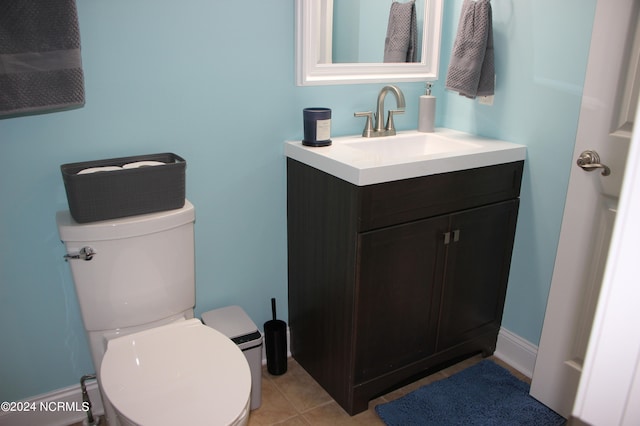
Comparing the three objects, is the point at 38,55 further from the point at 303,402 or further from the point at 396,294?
the point at 303,402

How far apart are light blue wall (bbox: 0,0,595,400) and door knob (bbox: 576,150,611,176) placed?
0.76 feet

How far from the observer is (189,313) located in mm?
1711

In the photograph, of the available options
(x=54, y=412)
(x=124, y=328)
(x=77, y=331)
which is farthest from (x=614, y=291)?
(x=54, y=412)

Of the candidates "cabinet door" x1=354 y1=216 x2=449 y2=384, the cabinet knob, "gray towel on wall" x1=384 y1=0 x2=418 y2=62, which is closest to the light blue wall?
"gray towel on wall" x1=384 y1=0 x2=418 y2=62

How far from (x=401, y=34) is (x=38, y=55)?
55.6 inches

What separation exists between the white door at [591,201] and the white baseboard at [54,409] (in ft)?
5.46

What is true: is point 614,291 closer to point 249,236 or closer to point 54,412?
point 249,236

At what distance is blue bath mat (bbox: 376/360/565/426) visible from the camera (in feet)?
5.97

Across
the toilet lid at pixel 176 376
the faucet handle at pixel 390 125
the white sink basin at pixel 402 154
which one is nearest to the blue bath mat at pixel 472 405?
the toilet lid at pixel 176 376

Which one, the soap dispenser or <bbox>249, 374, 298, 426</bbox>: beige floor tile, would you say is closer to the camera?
<bbox>249, 374, 298, 426</bbox>: beige floor tile

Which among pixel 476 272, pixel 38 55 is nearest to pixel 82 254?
pixel 38 55

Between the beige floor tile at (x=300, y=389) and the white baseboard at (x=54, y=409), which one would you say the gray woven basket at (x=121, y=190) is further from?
the beige floor tile at (x=300, y=389)

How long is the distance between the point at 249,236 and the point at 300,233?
205 mm

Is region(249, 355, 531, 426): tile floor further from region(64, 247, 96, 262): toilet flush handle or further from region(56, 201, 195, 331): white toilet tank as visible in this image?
region(64, 247, 96, 262): toilet flush handle
